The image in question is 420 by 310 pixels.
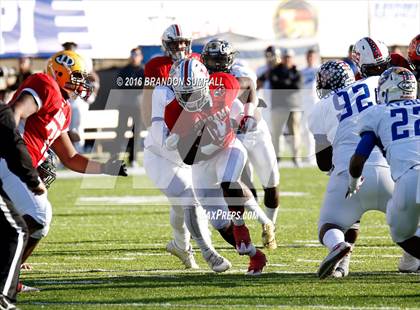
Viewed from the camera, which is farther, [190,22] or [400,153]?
[190,22]

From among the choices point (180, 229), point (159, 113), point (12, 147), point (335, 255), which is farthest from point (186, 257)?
point (12, 147)

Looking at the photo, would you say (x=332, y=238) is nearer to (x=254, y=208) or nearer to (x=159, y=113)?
(x=254, y=208)

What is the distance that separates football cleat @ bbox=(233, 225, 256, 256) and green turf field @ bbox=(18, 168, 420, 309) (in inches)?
Result: 7.2

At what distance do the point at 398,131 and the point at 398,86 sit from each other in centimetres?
36

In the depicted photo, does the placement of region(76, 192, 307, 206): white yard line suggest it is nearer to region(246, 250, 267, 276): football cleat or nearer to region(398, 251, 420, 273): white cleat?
region(246, 250, 267, 276): football cleat

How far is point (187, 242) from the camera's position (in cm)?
812

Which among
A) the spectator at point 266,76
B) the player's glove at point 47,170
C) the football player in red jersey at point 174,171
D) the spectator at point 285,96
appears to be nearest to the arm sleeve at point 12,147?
the player's glove at point 47,170

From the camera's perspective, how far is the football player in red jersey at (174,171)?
7.61 m

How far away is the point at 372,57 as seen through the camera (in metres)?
7.64

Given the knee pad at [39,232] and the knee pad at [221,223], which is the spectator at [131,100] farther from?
the knee pad at [39,232]

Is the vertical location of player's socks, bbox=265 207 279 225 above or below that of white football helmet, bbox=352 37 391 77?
below

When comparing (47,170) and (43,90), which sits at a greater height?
(43,90)

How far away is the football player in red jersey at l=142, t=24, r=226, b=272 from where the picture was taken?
7.61 metres

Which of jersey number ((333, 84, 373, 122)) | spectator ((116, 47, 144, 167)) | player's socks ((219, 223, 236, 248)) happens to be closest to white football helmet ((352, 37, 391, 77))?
jersey number ((333, 84, 373, 122))
